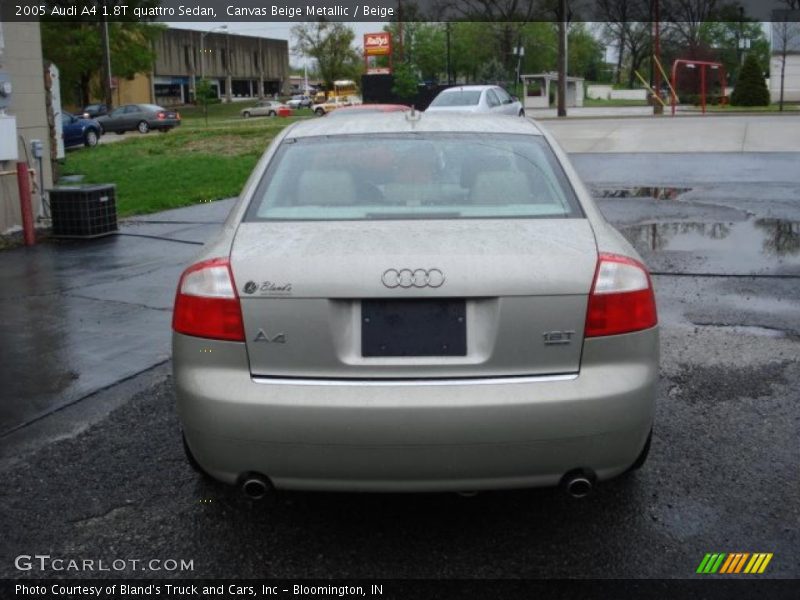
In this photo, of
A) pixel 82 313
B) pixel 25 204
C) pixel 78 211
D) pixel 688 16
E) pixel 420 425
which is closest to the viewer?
pixel 420 425

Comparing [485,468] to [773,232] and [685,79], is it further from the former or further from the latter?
[685,79]

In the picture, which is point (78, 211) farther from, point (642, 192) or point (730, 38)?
point (730, 38)

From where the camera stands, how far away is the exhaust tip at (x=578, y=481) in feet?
10.7

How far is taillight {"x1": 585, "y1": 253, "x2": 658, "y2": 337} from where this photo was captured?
3244mm

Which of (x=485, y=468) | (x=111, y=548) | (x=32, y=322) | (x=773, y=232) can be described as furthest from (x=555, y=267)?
(x=773, y=232)

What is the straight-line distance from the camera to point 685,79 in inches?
2317

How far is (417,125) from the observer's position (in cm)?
Answer: 441

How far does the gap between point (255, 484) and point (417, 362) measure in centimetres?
71

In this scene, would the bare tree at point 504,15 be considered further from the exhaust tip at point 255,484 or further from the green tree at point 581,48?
the exhaust tip at point 255,484

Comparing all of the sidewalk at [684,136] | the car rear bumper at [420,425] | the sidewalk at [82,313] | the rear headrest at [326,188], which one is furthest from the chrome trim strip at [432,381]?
the sidewalk at [684,136]

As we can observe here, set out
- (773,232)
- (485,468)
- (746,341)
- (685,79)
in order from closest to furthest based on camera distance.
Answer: (485,468)
(746,341)
(773,232)
(685,79)

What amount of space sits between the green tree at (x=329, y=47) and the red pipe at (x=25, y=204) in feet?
249

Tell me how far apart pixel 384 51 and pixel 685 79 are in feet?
66.8

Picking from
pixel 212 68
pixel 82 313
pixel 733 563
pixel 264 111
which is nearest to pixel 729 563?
pixel 733 563
